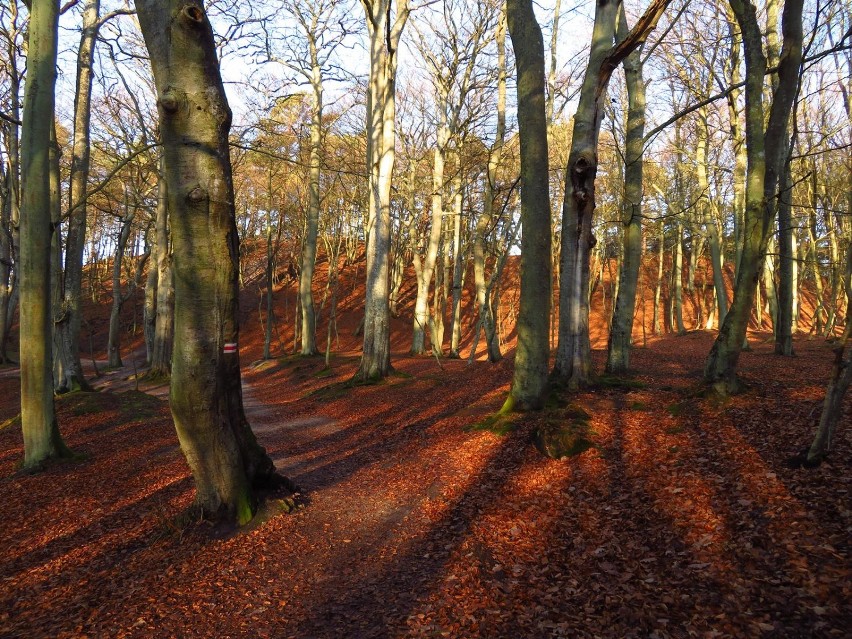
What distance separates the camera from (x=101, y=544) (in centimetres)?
493

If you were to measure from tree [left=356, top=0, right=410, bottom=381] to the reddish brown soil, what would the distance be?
6137 mm

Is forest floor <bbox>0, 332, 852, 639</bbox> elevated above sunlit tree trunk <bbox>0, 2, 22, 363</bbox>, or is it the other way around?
sunlit tree trunk <bbox>0, 2, 22, 363</bbox>

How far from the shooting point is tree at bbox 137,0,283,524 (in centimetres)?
459

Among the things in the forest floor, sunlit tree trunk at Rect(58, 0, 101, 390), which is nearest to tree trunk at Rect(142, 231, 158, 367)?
sunlit tree trunk at Rect(58, 0, 101, 390)

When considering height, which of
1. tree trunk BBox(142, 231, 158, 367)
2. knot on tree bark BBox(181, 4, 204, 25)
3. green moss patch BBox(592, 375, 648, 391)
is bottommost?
green moss patch BBox(592, 375, 648, 391)

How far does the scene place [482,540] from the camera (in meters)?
4.79

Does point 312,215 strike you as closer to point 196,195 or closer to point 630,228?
point 630,228

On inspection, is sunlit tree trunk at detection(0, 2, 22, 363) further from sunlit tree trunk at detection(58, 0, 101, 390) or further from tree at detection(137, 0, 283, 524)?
tree at detection(137, 0, 283, 524)

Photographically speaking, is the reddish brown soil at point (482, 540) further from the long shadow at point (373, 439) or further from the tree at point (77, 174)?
the tree at point (77, 174)

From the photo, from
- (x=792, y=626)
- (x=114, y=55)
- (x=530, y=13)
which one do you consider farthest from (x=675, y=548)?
(x=114, y=55)

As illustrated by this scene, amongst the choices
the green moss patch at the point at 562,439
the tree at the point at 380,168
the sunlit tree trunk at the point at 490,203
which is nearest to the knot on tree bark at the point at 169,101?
the green moss patch at the point at 562,439

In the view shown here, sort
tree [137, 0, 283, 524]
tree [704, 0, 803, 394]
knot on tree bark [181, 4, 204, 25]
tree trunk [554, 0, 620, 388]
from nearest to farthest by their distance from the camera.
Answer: knot on tree bark [181, 4, 204, 25]
tree [137, 0, 283, 524]
tree [704, 0, 803, 394]
tree trunk [554, 0, 620, 388]

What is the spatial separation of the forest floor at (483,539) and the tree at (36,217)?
1.23 metres

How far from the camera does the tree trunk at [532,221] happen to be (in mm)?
7941
